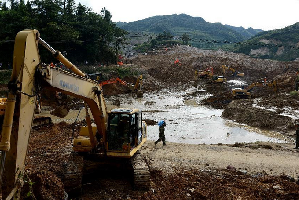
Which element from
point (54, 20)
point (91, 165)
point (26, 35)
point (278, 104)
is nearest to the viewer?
point (26, 35)

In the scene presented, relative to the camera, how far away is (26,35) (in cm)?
442

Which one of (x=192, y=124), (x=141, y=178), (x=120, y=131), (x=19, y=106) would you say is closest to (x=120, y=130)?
(x=120, y=131)

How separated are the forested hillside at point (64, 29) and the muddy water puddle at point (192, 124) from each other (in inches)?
446

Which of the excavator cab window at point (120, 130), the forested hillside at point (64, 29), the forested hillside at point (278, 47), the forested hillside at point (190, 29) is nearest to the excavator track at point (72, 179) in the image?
the excavator cab window at point (120, 130)

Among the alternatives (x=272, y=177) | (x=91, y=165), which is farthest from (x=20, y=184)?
(x=272, y=177)

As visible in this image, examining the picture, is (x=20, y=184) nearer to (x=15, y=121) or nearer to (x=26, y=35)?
(x=15, y=121)

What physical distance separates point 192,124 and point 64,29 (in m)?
20.3

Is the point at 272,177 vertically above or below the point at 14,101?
below

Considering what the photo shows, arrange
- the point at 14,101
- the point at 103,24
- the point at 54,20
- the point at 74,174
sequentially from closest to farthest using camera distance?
the point at 14,101, the point at 74,174, the point at 54,20, the point at 103,24

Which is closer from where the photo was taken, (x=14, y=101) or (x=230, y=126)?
(x=14, y=101)

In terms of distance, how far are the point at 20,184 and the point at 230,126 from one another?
56.2 feet

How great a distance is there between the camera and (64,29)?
3203 centimetres

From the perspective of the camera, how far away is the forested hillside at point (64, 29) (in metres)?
30.3

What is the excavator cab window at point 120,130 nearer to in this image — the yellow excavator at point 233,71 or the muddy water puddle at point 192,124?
the muddy water puddle at point 192,124
